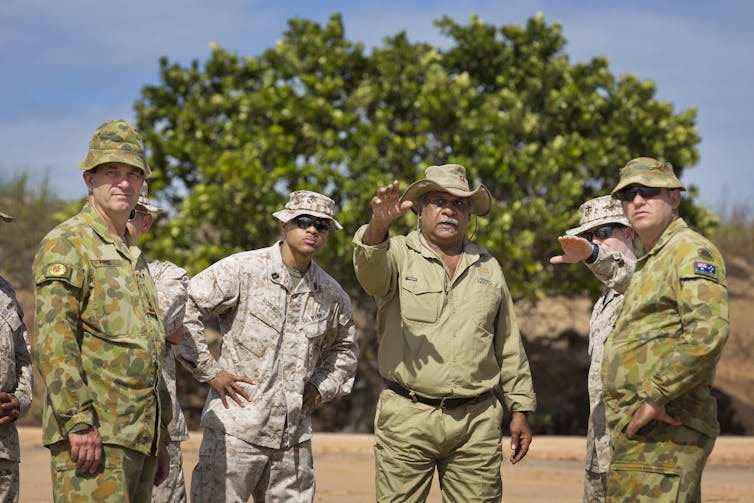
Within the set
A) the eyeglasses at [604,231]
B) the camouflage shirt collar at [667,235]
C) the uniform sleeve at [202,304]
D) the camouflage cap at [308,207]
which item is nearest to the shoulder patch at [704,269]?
the camouflage shirt collar at [667,235]

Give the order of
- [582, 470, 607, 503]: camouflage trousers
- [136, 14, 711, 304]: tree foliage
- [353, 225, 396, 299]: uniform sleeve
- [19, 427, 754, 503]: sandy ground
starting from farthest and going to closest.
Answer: [136, 14, 711, 304]: tree foliage
[19, 427, 754, 503]: sandy ground
[582, 470, 607, 503]: camouflage trousers
[353, 225, 396, 299]: uniform sleeve

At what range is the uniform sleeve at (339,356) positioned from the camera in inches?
253

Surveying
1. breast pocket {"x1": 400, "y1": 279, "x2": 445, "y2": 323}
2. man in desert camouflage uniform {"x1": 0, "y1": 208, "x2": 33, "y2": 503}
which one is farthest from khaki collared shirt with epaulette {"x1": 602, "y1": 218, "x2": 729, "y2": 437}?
man in desert camouflage uniform {"x1": 0, "y1": 208, "x2": 33, "y2": 503}

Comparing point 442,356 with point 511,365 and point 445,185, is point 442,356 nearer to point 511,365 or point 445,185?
point 511,365

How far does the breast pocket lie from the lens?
19.4 feet

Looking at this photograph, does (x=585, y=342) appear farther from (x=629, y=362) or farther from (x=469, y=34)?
(x=629, y=362)

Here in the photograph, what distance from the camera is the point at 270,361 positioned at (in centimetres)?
612

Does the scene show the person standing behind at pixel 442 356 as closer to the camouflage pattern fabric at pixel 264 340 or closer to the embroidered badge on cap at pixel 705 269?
the camouflage pattern fabric at pixel 264 340

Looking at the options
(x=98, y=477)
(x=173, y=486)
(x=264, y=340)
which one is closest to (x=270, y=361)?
(x=264, y=340)

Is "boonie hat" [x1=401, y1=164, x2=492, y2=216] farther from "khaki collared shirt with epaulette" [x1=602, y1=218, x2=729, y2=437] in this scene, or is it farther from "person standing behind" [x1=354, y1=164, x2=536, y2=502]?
"khaki collared shirt with epaulette" [x1=602, y1=218, x2=729, y2=437]

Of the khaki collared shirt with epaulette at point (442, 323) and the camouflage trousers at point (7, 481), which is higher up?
the khaki collared shirt with epaulette at point (442, 323)

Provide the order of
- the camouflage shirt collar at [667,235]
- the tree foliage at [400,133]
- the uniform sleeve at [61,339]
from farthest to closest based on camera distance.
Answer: the tree foliage at [400,133] → the camouflage shirt collar at [667,235] → the uniform sleeve at [61,339]

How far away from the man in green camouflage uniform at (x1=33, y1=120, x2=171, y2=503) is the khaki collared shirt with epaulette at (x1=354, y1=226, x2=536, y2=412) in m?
1.34

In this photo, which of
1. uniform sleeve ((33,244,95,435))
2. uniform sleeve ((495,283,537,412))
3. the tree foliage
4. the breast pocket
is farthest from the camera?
the tree foliage
